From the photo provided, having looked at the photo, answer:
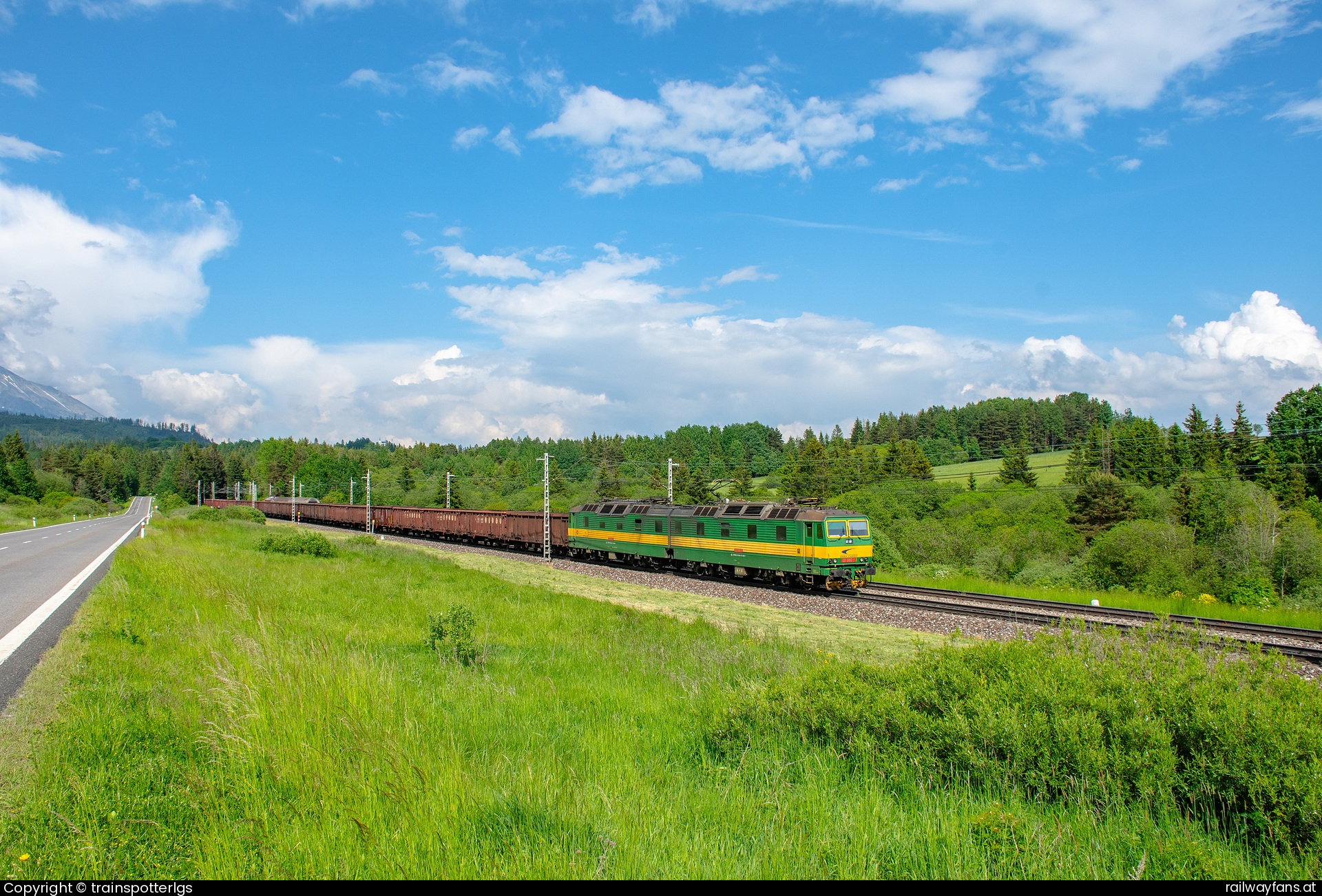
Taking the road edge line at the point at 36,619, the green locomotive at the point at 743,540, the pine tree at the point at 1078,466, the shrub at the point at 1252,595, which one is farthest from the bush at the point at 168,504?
the pine tree at the point at 1078,466

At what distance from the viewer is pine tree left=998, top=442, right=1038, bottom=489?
84562 millimetres

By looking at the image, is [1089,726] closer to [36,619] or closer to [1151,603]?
[36,619]

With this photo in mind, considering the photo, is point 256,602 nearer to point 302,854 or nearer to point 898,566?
point 302,854

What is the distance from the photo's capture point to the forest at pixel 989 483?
1411 inches

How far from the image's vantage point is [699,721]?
284 inches

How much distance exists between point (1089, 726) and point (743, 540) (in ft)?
76.6

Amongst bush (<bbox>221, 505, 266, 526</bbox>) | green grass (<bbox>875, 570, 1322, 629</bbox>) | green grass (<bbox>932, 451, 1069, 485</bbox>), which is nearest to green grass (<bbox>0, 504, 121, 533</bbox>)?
bush (<bbox>221, 505, 266, 526</bbox>)

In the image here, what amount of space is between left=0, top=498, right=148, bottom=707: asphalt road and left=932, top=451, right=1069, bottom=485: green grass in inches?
3463

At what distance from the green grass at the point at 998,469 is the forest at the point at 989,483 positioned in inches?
69.9

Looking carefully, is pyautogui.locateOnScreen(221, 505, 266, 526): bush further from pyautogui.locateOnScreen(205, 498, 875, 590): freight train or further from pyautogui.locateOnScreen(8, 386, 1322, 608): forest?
pyautogui.locateOnScreen(205, 498, 875, 590): freight train

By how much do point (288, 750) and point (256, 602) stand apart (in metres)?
9.95

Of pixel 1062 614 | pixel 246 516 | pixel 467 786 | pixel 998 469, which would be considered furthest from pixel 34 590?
pixel 998 469

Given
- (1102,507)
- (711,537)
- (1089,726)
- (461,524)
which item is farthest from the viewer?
(1102,507)

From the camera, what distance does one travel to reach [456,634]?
11.1m
